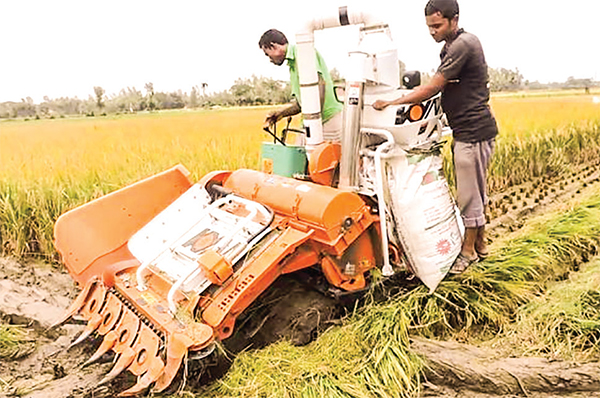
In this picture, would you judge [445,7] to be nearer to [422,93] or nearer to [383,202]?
[422,93]

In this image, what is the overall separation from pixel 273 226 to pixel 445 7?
1.54 meters

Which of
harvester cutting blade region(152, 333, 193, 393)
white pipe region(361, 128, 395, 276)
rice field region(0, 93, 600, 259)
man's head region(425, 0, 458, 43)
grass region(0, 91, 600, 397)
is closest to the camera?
harvester cutting blade region(152, 333, 193, 393)

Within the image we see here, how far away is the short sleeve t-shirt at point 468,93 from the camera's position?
374 cm

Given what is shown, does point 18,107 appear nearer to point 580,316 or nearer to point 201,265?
point 201,265

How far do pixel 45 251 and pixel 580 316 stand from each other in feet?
13.3

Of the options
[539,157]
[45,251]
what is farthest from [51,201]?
[539,157]

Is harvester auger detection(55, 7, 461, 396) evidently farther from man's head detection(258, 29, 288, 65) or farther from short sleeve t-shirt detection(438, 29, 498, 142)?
man's head detection(258, 29, 288, 65)

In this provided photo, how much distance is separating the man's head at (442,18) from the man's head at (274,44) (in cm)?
92

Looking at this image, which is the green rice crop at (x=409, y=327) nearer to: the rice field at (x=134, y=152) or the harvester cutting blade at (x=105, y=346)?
the harvester cutting blade at (x=105, y=346)

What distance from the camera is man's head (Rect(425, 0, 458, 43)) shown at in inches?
147

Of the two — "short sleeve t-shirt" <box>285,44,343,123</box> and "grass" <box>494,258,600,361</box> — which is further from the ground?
"short sleeve t-shirt" <box>285,44,343,123</box>

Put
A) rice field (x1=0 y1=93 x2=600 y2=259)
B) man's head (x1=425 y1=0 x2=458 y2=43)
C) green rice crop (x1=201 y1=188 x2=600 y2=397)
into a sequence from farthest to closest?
1. rice field (x1=0 y1=93 x2=600 y2=259)
2. man's head (x1=425 y1=0 x2=458 y2=43)
3. green rice crop (x1=201 y1=188 x2=600 y2=397)

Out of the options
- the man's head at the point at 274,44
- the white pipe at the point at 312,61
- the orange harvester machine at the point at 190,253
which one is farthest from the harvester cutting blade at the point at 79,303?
the man's head at the point at 274,44

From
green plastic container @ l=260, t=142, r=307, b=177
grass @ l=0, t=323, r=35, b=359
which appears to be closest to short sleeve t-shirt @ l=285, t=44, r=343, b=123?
green plastic container @ l=260, t=142, r=307, b=177
